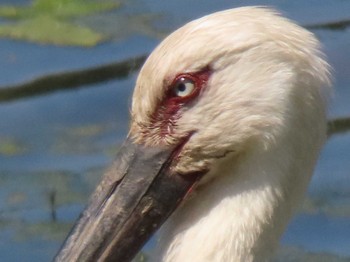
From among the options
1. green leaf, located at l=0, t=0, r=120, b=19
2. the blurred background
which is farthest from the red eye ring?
green leaf, located at l=0, t=0, r=120, b=19

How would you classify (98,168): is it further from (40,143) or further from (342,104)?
(342,104)

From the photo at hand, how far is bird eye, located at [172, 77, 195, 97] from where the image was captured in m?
8.93

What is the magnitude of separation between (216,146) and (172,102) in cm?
31

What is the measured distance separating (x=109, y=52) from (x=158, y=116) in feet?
22.1

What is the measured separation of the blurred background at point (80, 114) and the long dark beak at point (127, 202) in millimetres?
3080

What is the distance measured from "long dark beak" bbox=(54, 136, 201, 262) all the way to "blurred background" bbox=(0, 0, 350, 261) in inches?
121

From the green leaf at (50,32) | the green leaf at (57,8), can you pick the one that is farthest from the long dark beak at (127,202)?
the green leaf at (57,8)

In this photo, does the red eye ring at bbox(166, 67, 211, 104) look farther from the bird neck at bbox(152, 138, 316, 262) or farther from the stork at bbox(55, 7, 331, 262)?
the bird neck at bbox(152, 138, 316, 262)

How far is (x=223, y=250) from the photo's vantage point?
29.6 feet

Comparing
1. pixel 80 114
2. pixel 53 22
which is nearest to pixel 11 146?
pixel 80 114

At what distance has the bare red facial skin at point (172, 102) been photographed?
894 cm

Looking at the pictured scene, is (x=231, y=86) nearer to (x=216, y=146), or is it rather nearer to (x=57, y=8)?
(x=216, y=146)

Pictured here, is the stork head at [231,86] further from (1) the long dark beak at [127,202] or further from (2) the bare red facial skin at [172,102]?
(1) the long dark beak at [127,202]

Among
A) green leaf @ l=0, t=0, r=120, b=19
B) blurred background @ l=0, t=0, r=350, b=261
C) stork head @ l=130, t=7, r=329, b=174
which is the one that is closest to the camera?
stork head @ l=130, t=7, r=329, b=174
